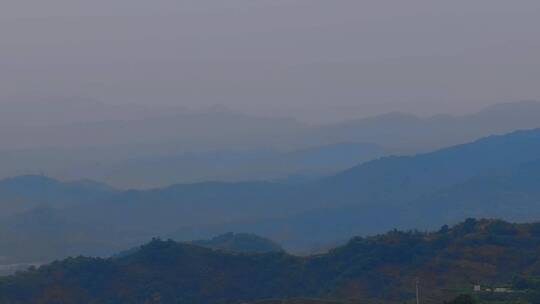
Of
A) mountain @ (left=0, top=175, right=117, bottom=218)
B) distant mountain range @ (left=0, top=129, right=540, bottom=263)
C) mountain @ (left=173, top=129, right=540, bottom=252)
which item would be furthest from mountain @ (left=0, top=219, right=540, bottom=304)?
mountain @ (left=0, top=175, right=117, bottom=218)

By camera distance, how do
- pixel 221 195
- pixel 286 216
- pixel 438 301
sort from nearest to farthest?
1. pixel 438 301
2. pixel 286 216
3. pixel 221 195

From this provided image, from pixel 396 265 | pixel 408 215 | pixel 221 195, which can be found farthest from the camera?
pixel 221 195

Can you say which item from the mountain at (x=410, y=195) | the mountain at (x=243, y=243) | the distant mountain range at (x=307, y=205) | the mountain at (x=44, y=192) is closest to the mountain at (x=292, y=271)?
the mountain at (x=243, y=243)

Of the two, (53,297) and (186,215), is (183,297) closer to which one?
(53,297)

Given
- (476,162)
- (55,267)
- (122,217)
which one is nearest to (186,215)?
(122,217)

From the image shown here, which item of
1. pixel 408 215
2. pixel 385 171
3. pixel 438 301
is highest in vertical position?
pixel 385 171

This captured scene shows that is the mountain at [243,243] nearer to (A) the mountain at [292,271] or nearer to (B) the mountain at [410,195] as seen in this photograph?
(A) the mountain at [292,271]
